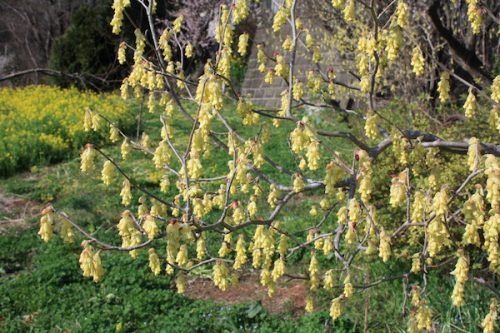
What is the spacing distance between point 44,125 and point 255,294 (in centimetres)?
650

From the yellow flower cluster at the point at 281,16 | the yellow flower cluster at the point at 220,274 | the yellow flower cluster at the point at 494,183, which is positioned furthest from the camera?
the yellow flower cluster at the point at 281,16

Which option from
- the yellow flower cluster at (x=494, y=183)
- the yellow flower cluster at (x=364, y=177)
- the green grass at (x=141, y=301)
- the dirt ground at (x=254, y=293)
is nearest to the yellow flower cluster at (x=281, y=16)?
the yellow flower cluster at (x=364, y=177)

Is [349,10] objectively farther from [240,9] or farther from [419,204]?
[419,204]

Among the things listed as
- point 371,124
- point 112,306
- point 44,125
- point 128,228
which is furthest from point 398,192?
point 44,125

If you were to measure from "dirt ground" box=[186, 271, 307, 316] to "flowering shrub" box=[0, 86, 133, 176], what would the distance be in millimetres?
3410

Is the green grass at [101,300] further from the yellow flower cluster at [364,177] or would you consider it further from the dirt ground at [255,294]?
the yellow flower cluster at [364,177]

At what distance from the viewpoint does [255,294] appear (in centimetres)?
536

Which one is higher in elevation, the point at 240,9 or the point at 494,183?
the point at 240,9

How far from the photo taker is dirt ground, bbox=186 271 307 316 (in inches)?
198

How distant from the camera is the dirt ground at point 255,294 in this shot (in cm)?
502

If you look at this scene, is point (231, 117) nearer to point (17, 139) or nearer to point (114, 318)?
point (17, 139)

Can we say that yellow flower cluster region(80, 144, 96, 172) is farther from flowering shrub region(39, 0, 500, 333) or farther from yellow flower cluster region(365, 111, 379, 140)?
yellow flower cluster region(365, 111, 379, 140)

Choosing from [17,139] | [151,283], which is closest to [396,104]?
[151,283]

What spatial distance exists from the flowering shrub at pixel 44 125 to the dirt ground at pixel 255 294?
3.41 metres
